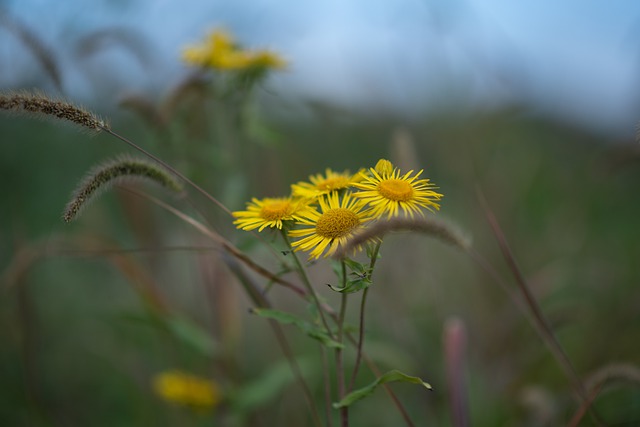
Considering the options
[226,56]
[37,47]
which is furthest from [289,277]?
[37,47]

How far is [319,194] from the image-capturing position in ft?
4.21

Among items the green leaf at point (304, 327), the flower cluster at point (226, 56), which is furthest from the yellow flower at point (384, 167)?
the flower cluster at point (226, 56)

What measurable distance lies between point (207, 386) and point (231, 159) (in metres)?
1.03

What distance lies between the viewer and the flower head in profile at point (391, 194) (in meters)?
1.20

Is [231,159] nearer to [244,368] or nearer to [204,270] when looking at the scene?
[204,270]

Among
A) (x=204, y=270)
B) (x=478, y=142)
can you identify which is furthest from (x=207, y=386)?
(x=478, y=142)

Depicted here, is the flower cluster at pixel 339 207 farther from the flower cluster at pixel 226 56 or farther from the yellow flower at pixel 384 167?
the flower cluster at pixel 226 56

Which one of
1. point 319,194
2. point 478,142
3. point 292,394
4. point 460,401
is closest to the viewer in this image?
point 319,194

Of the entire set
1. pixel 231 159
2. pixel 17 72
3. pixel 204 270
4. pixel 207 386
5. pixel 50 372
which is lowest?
pixel 207 386

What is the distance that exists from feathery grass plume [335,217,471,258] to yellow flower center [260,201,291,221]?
0.24 m

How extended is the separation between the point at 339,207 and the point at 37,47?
51.0 inches

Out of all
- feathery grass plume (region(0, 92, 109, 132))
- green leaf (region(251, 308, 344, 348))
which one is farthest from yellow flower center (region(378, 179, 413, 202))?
feathery grass plume (region(0, 92, 109, 132))

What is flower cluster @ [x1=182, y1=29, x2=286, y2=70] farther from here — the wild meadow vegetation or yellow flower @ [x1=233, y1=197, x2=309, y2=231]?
yellow flower @ [x1=233, y1=197, x2=309, y2=231]

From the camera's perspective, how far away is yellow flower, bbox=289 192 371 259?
122 cm
